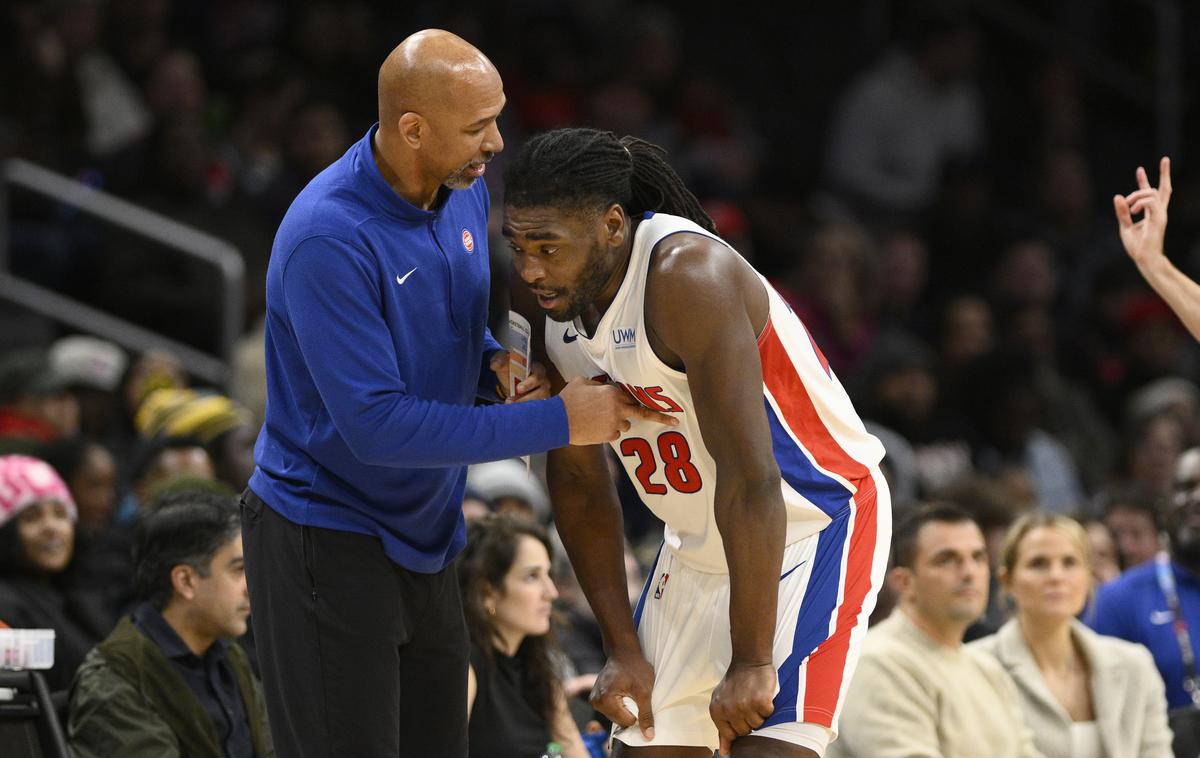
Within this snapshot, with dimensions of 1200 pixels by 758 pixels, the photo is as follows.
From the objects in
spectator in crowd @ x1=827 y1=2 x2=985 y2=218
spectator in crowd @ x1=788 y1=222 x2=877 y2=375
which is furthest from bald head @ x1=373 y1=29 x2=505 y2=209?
spectator in crowd @ x1=827 y1=2 x2=985 y2=218

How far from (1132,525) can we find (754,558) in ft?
16.8

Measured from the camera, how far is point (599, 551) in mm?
4031

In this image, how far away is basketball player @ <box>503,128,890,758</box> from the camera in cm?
357

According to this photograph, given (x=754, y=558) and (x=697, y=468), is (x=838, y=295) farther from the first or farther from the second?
(x=754, y=558)

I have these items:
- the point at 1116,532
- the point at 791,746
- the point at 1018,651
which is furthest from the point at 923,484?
the point at 791,746

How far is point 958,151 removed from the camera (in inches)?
484

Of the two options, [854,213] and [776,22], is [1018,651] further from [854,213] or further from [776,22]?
[776,22]

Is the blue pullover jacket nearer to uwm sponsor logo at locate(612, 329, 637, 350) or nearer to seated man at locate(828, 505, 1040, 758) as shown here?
uwm sponsor logo at locate(612, 329, 637, 350)

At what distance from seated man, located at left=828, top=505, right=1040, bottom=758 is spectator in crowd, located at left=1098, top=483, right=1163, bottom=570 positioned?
2529mm

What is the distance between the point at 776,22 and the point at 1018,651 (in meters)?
8.27

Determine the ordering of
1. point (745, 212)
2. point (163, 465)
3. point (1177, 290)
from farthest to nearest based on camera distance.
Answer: point (745, 212) → point (163, 465) → point (1177, 290)

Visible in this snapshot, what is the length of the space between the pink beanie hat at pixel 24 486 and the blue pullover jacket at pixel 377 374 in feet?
7.96

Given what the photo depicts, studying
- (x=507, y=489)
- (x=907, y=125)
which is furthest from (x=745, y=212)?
(x=507, y=489)

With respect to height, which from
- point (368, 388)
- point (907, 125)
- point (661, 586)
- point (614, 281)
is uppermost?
point (907, 125)
